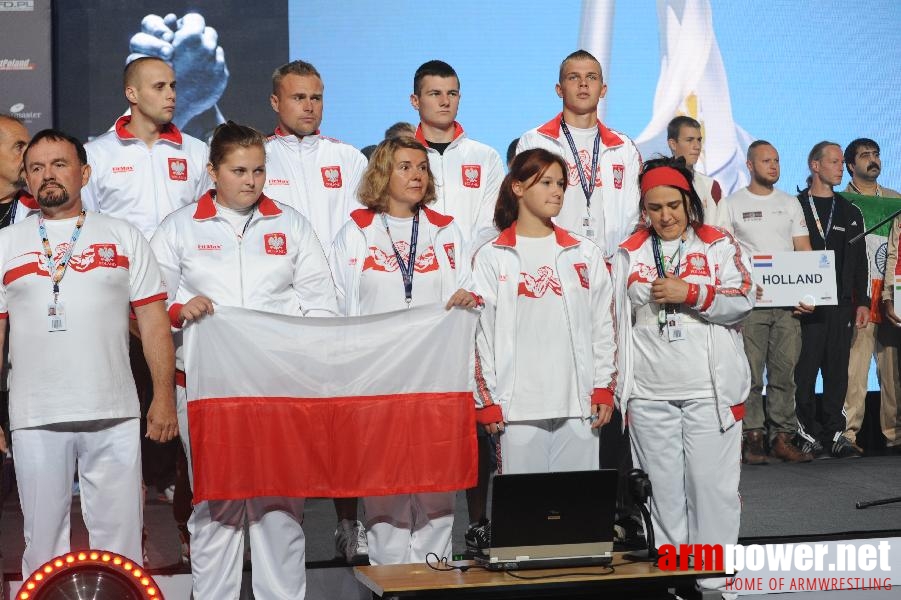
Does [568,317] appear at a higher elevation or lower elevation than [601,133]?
lower

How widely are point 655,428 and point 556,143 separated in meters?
1.54

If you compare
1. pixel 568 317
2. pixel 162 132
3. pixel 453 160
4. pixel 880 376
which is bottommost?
pixel 880 376

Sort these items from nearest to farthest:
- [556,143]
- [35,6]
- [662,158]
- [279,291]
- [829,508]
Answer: [279,291] → [662,158] → [556,143] → [829,508] → [35,6]

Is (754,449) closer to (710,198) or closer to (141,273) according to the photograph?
(710,198)

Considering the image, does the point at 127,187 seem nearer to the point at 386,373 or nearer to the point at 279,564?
the point at 386,373

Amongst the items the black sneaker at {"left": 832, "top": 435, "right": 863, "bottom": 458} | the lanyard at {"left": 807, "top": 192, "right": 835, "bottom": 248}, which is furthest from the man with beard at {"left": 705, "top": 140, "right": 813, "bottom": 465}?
the black sneaker at {"left": 832, "top": 435, "right": 863, "bottom": 458}

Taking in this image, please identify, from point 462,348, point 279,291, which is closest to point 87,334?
point 279,291

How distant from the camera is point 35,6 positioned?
6730 mm

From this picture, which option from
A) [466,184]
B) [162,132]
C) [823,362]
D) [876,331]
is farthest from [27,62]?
[876,331]

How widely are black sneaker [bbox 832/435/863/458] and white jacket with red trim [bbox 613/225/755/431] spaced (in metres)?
2.94

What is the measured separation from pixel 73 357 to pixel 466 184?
2108 mm

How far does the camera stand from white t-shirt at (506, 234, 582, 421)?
4.50 meters

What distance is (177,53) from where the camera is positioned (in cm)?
695

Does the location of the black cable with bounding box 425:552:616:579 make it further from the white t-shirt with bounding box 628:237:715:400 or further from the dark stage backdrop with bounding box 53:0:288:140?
the dark stage backdrop with bounding box 53:0:288:140
